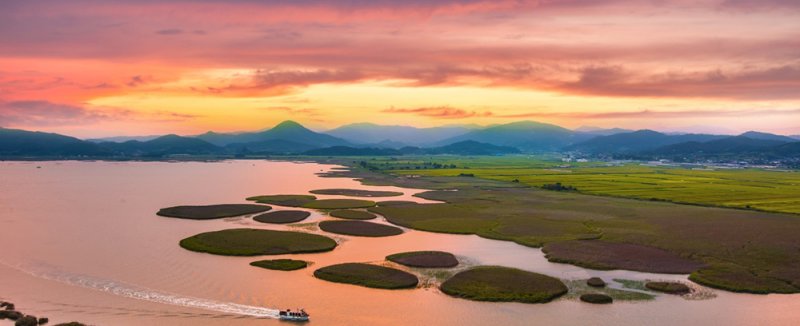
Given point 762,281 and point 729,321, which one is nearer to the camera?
point 729,321

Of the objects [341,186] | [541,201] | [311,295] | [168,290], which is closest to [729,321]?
[311,295]

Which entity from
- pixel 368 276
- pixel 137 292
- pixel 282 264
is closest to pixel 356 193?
pixel 282 264

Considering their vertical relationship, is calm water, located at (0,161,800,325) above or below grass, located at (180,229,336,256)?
below

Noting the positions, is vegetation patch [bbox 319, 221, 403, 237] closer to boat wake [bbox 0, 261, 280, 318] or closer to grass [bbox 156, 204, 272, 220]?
grass [bbox 156, 204, 272, 220]

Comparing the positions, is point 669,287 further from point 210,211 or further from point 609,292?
point 210,211

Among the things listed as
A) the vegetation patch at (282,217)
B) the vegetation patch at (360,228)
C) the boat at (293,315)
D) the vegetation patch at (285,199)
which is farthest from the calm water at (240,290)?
the vegetation patch at (285,199)

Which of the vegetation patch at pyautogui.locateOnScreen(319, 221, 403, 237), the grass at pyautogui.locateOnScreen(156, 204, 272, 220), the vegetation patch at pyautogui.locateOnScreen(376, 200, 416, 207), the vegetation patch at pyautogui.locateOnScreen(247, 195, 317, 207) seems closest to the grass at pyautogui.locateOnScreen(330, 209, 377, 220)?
the vegetation patch at pyautogui.locateOnScreen(319, 221, 403, 237)

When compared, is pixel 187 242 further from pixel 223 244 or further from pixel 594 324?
pixel 594 324
